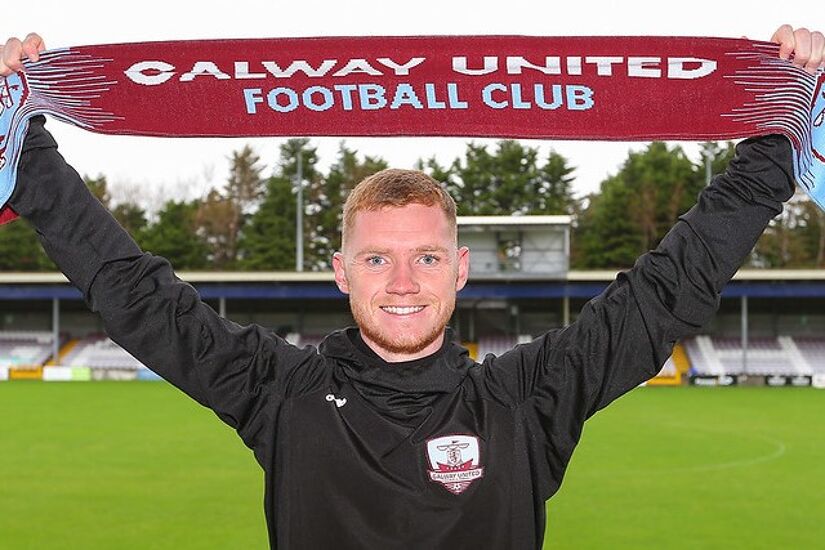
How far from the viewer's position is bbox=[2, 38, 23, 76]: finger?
286cm

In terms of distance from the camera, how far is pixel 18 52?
2.88m

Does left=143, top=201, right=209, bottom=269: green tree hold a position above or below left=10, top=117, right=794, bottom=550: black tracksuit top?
above

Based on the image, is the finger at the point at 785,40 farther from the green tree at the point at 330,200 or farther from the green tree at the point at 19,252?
the green tree at the point at 19,252

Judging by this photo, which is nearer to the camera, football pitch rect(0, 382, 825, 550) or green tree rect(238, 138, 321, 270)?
football pitch rect(0, 382, 825, 550)

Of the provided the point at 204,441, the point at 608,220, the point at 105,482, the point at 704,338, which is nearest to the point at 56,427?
the point at 204,441

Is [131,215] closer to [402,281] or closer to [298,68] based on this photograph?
[298,68]

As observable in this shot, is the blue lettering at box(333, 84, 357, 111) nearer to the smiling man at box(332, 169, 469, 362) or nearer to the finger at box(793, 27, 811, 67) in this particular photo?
the smiling man at box(332, 169, 469, 362)

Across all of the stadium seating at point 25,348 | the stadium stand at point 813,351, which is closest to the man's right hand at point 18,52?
the stadium stand at point 813,351

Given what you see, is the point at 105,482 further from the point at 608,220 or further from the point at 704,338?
the point at 608,220

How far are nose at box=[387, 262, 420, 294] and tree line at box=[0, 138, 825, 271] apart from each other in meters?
49.9

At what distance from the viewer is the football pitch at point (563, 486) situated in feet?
33.1

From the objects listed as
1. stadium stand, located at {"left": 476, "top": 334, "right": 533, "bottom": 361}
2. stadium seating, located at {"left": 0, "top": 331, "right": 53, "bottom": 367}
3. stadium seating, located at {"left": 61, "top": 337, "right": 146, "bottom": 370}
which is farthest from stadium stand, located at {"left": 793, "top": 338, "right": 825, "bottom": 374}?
stadium seating, located at {"left": 0, "top": 331, "right": 53, "bottom": 367}

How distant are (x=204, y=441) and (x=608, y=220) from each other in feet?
129

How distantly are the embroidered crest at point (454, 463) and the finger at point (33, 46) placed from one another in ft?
5.64
